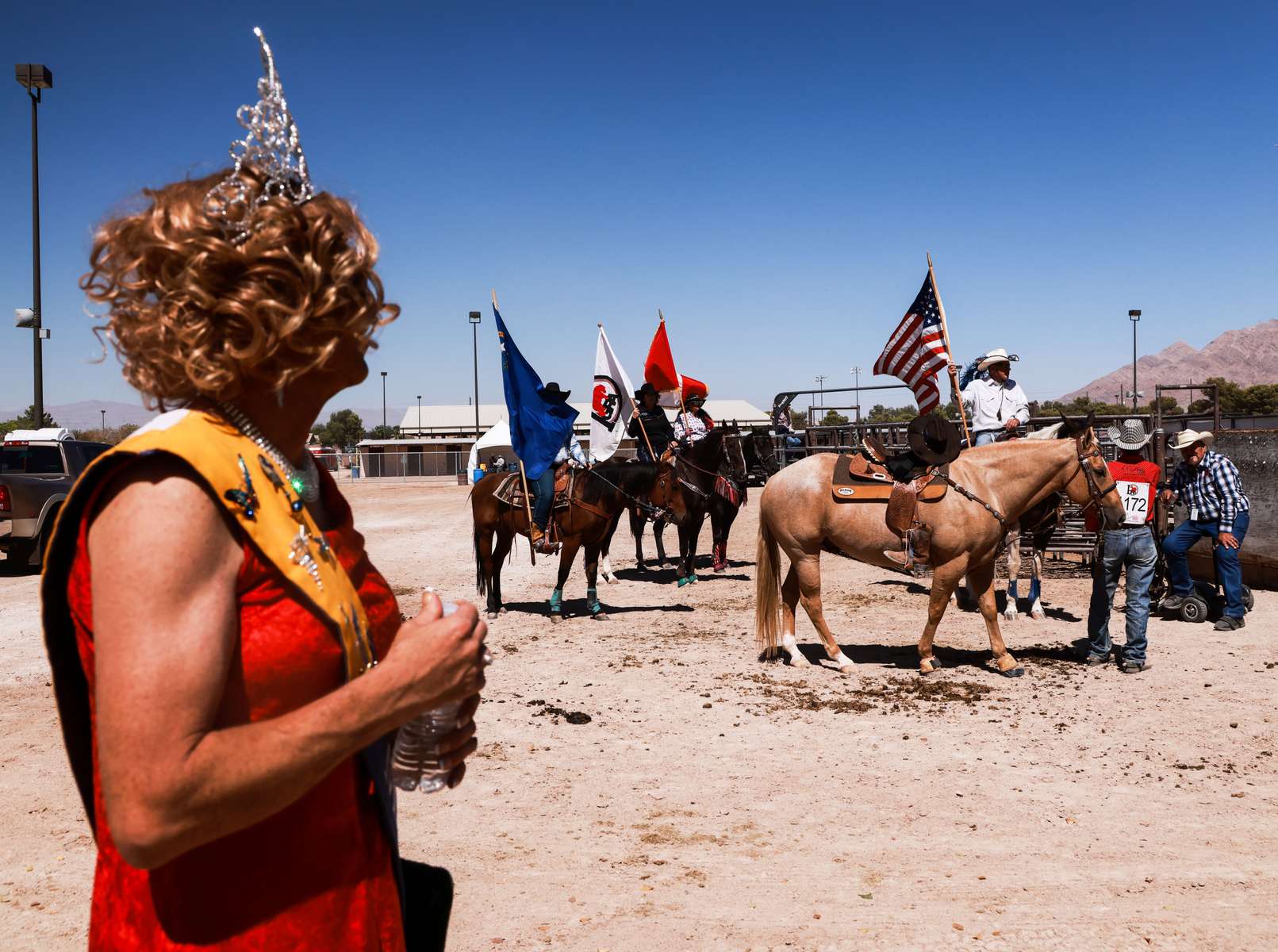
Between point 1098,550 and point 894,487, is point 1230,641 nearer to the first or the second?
point 1098,550

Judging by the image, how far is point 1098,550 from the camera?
8.86 m

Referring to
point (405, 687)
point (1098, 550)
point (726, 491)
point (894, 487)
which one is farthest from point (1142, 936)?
point (726, 491)

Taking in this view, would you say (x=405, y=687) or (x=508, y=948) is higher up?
(x=405, y=687)

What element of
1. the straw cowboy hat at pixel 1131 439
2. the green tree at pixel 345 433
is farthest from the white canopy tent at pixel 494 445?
the green tree at pixel 345 433

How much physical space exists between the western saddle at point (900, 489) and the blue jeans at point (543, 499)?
4.02 m

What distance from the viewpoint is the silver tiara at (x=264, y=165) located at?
1.31m

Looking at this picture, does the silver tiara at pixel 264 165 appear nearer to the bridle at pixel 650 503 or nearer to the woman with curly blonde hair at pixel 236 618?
the woman with curly blonde hair at pixel 236 618

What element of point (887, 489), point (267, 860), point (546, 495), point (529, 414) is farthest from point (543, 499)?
point (267, 860)

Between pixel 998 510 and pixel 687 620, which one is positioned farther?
pixel 687 620

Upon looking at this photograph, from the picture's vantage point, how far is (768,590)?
351 inches

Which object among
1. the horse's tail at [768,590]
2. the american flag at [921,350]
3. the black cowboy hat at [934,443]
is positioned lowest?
the horse's tail at [768,590]

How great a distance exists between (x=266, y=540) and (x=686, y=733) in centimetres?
586

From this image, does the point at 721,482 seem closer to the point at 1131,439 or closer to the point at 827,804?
the point at 1131,439

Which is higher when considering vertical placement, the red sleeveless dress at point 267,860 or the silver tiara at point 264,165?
the silver tiara at point 264,165
